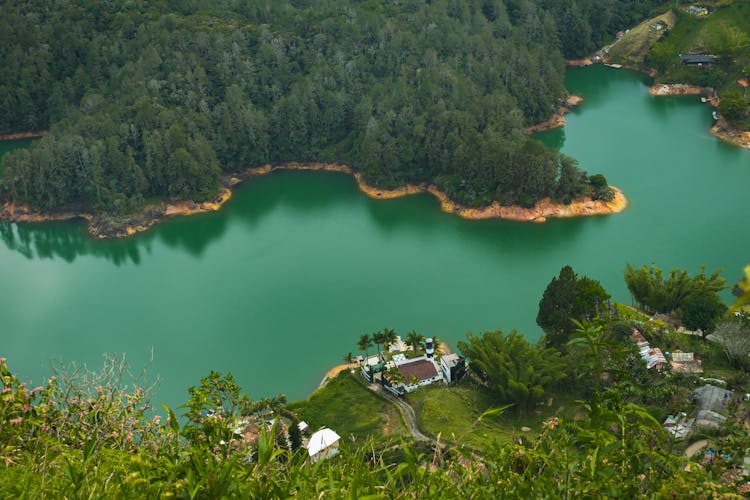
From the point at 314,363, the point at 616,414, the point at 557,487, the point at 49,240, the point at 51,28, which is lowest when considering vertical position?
the point at 314,363

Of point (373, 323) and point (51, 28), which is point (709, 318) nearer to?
point (373, 323)

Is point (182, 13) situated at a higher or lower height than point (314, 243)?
higher

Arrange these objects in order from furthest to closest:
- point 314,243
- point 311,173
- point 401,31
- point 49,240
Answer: point 401,31, point 311,173, point 49,240, point 314,243

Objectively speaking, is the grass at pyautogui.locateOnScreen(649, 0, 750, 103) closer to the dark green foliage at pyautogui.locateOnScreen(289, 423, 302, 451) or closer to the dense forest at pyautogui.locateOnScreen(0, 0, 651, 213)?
the dense forest at pyautogui.locateOnScreen(0, 0, 651, 213)

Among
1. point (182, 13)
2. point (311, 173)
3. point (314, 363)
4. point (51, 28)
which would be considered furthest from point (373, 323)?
point (51, 28)

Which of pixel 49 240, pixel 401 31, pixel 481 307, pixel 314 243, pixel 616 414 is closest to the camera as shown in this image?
pixel 616 414

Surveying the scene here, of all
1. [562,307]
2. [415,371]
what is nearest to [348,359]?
[415,371]
